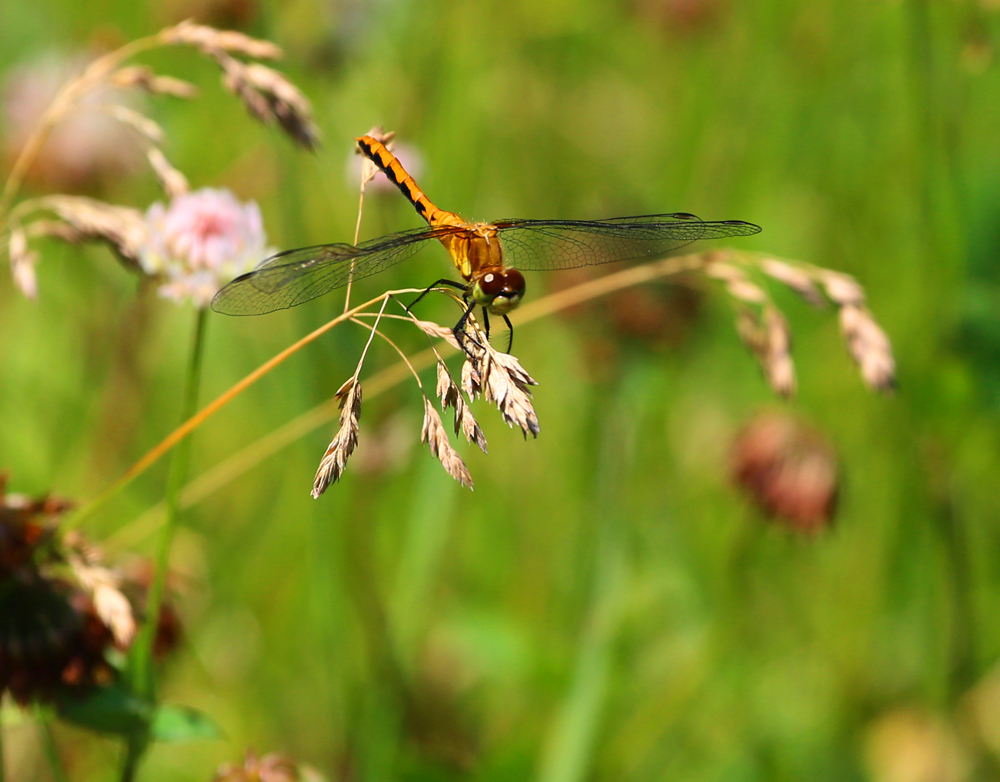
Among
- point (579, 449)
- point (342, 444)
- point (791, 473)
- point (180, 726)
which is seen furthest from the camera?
point (579, 449)

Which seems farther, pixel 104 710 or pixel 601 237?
pixel 601 237

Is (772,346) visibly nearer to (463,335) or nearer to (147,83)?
(463,335)

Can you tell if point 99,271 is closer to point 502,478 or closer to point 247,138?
Answer: point 247,138

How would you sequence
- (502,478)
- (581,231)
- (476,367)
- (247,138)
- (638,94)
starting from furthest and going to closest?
(638,94) → (247,138) → (502,478) → (581,231) → (476,367)

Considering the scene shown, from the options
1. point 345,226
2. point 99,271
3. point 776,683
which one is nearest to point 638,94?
point 345,226

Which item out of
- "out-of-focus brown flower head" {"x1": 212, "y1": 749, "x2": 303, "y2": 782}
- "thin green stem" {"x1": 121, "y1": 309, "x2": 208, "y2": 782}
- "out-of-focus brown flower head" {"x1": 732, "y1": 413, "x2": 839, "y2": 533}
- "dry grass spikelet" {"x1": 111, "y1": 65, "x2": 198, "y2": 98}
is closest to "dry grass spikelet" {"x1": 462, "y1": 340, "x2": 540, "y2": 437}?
"thin green stem" {"x1": 121, "y1": 309, "x2": 208, "y2": 782}

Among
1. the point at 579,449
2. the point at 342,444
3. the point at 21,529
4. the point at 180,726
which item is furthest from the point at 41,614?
the point at 579,449
